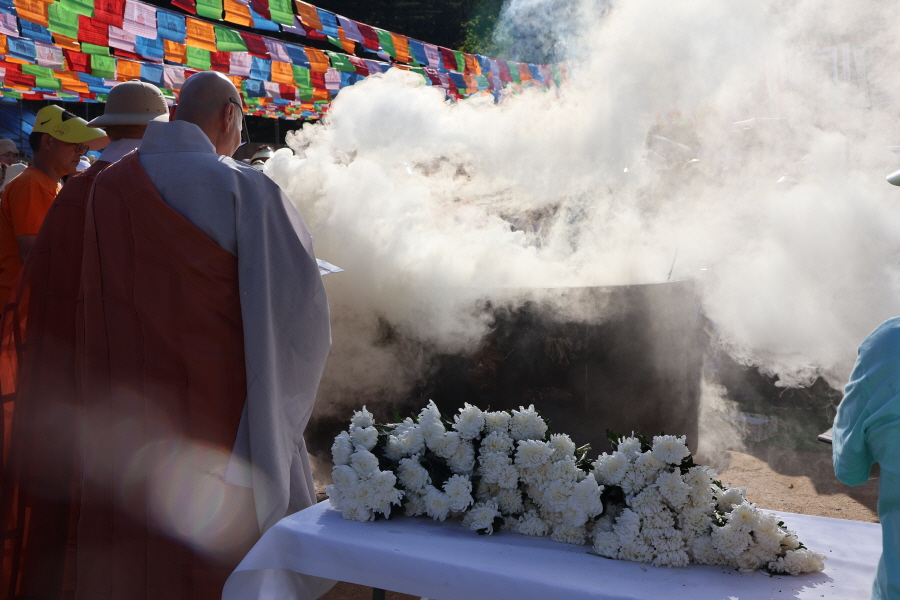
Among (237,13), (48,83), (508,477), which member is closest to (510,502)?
(508,477)

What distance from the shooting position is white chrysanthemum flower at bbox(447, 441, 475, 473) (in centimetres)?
208

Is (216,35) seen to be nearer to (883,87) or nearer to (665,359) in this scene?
(665,359)

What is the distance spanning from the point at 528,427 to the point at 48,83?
11.4m

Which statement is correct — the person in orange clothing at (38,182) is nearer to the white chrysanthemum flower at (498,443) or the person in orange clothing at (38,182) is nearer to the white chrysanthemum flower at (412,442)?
the white chrysanthemum flower at (412,442)

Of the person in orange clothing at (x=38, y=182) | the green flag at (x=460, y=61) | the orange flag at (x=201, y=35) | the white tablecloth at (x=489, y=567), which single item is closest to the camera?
the white tablecloth at (x=489, y=567)

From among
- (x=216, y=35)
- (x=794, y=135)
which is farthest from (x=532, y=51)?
(x=216, y=35)

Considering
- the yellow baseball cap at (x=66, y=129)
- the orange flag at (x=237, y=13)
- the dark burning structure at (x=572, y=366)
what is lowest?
the dark burning structure at (x=572, y=366)

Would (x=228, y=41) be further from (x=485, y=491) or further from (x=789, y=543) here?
(x=789, y=543)

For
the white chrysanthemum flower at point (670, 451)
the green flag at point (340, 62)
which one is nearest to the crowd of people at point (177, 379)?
the white chrysanthemum flower at point (670, 451)

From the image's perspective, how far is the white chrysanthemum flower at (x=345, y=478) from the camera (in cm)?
201

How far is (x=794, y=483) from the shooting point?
194 inches

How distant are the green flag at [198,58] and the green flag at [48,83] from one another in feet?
9.04

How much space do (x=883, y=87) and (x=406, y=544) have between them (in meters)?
10.2

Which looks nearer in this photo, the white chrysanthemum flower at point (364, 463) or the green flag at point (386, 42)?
the white chrysanthemum flower at point (364, 463)
